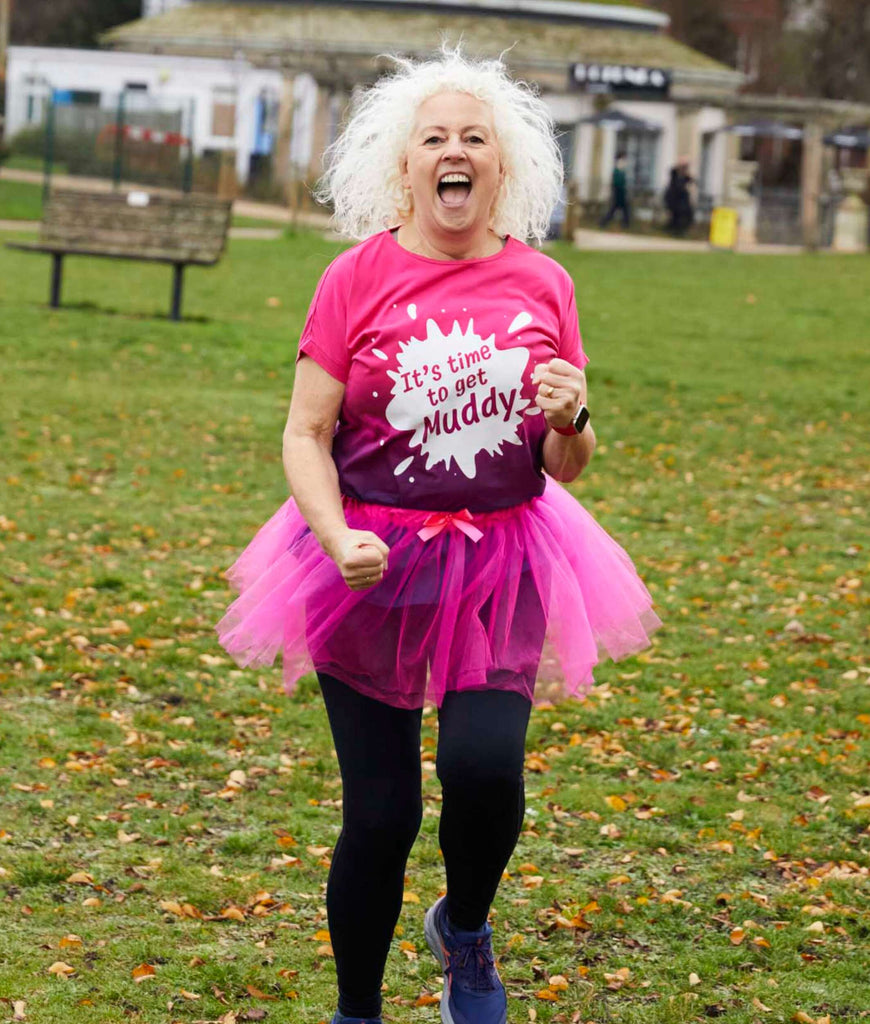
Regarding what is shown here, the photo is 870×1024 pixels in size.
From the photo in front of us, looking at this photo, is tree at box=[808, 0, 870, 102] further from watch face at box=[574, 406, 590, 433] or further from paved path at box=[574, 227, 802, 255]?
watch face at box=[574, 406, 590, 433]

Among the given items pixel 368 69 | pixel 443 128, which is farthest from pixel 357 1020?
pixel 368 69

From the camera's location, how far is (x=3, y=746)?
5.85 metres

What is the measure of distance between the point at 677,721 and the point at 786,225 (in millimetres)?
39327

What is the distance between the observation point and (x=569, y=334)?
379 cm

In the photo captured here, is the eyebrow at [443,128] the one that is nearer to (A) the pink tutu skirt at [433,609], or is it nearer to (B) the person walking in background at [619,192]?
(A) the pink tutu skirt at [433,609]

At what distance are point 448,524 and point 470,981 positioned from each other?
105 cm

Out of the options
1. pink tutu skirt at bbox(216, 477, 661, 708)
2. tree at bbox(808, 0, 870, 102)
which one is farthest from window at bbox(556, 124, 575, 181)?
tree at bbox(808, 0, 870, 102)

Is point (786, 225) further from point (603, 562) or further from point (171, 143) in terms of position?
point (603, 562)

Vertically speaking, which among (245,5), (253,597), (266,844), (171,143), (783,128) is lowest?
(266,844)

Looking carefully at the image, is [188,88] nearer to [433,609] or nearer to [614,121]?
[614,121]

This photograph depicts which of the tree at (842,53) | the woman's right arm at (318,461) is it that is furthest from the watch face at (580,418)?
the tree at (842,53)

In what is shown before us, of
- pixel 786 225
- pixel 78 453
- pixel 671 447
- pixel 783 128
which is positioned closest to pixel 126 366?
pixel 78 453

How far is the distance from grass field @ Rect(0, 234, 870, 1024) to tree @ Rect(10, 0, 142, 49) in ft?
197

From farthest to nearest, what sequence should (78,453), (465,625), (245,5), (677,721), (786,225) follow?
(245,5) < (786,225) < (78,453) < (677,721) < (465,625)
